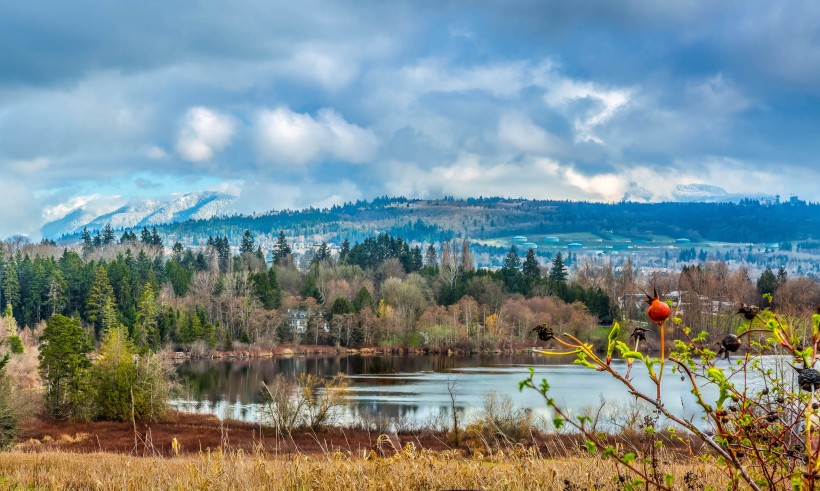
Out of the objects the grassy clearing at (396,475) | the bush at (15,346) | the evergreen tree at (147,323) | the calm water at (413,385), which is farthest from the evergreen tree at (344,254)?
the grassy clearing at (396,475)

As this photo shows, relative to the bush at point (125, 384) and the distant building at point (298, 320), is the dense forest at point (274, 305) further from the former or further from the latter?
the bush at point (125, 384)

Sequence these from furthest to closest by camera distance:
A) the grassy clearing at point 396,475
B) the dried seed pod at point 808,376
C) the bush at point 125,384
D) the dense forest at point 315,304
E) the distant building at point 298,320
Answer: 1. the distant building at point 298,320
2. the dense forest at point 315,304
3. the bush at point 125,384
4. the grassy clearing at point 396,475
5. the dried seed pod at point 808,376

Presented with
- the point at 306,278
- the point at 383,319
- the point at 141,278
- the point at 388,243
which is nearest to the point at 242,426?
the point at 383,319

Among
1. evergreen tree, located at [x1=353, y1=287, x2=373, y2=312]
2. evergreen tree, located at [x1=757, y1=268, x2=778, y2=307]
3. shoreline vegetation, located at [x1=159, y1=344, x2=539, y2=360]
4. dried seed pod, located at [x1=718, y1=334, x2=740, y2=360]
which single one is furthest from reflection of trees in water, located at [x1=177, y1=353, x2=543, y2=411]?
dried seed pod, located at [x1=718, y1=334, x2=740, y2=360]

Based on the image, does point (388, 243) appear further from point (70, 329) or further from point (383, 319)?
point (70, 329)

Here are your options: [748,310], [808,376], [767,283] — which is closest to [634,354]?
[808,376]

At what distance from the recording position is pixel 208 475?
6.64m

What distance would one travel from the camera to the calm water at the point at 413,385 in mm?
45469

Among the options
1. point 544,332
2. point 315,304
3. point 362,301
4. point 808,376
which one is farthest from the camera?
point 315,304

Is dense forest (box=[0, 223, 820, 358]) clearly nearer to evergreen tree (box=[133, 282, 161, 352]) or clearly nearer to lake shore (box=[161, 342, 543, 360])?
evergreen tree (box=[133, 282, 161, 352])

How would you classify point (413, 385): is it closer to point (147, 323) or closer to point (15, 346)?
point (15, 346)

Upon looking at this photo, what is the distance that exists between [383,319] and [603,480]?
98067 mm

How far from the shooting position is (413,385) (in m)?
60.9

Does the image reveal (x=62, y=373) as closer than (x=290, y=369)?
Yes
